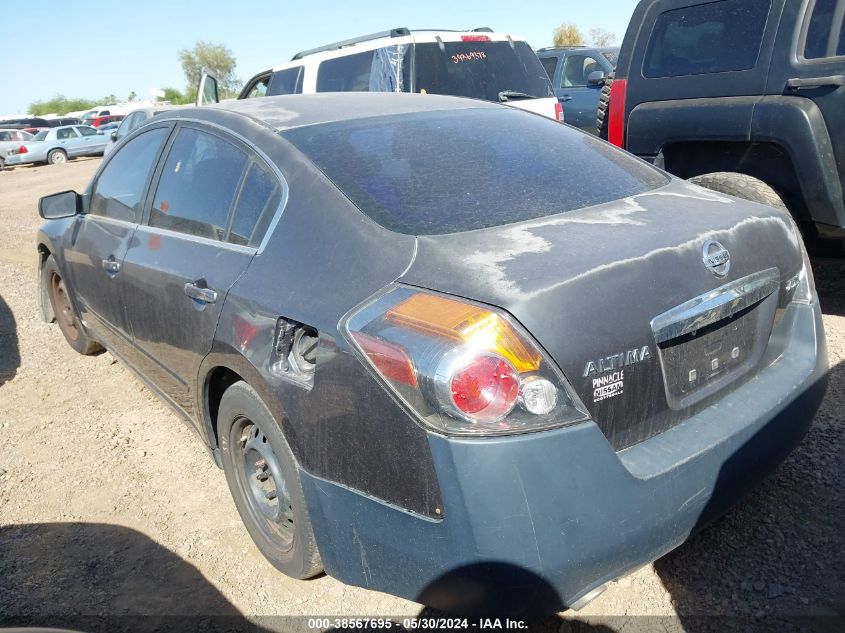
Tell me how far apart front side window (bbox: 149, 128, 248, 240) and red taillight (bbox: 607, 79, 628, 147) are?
3.25 metres

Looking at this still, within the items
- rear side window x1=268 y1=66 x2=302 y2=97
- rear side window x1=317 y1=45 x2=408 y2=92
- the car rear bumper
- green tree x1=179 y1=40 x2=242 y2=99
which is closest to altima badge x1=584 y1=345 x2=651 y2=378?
the car rear bumper

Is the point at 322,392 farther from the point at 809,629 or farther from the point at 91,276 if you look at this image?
the point at 91,276

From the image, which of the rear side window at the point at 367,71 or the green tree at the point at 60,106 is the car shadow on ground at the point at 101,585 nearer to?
the rear side window at the point at 367,71

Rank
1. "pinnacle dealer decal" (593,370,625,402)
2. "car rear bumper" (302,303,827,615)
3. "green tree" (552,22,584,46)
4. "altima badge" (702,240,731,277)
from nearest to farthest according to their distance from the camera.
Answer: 1. "car rear bumper" (302,303,827,615)
2. "pinnacle dealer decal" (593,370,625,402)
3. "altima badge" (702,240,731,277)
4. "green tree" (552,22,584,46)

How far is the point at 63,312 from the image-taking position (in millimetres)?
5180

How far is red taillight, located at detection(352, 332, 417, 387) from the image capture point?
1.85 metres

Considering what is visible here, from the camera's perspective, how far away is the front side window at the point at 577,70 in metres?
11.7

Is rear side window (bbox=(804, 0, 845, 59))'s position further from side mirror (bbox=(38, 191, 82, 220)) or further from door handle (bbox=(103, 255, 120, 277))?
side mirror (bbox=(38, 191, 82, 220))

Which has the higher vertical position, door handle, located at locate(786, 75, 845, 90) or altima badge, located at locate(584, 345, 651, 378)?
door handle, located at locate(786, 75, 845, 90)

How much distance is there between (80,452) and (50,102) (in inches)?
3438

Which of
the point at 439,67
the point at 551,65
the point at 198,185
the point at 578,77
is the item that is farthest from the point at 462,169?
the point at 551,65

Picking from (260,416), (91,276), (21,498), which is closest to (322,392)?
(260,416)

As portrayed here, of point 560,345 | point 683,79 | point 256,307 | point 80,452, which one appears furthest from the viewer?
point 683,79

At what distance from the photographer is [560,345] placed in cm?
185
